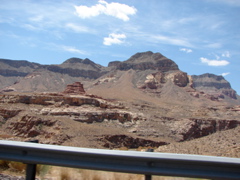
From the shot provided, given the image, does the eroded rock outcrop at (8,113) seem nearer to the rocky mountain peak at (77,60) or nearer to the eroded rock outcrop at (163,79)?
the eroded rock outcrop at (163,79)

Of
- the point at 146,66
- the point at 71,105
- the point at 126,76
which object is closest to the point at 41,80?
Answer: the point at 126,76

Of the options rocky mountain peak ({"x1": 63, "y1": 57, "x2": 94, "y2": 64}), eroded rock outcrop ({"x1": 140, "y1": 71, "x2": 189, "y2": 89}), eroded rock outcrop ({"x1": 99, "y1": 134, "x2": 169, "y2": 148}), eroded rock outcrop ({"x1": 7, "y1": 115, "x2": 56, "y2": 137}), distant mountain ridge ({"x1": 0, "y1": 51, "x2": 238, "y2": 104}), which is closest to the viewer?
eroded rock outcrop ({"x1": 99, "y1": 134, "x2": 169, "y2": 148})

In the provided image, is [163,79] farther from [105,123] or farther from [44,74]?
[105,123]

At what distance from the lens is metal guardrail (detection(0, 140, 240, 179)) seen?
3.97 m

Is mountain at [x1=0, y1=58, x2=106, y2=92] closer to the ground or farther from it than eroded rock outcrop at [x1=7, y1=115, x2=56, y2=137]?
farther from it

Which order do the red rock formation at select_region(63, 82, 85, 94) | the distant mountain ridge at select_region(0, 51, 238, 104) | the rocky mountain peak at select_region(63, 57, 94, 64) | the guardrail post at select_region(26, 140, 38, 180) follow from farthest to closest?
the rocky mountain peak at select_region(63, 57, 94, 64), the distant mountain ridge at select_region(0, 51, 238, 104), the red rock formation at select_region(63, 82, 85, 94), the guardrail post at select_region(26, 140, 38, 180)

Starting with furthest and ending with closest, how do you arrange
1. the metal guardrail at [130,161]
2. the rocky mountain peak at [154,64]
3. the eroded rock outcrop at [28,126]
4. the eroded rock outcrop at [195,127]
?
1. the rocky mountain peak at [154,64]
2. the eroded rock outcrop at [195,127]
3. the eroded rock outcrop at [28,126]
4. the metal guardrail at [130,161]

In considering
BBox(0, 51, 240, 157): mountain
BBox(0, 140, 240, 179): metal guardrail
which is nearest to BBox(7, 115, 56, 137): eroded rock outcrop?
BBox(0, 51, 240, 157): mountain

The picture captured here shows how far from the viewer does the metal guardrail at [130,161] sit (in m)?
3.97

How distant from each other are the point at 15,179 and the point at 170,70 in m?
134

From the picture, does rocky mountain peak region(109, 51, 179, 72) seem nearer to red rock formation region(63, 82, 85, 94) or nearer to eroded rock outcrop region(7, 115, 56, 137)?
red rock formation region(63, 82, 85, 94)

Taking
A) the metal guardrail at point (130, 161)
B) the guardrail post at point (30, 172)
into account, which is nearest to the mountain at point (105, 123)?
the metal guardrail at point (130, 161)

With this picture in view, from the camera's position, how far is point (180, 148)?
13141 mm

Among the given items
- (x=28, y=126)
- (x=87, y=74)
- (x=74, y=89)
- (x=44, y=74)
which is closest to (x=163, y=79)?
(x=74, y=89)
